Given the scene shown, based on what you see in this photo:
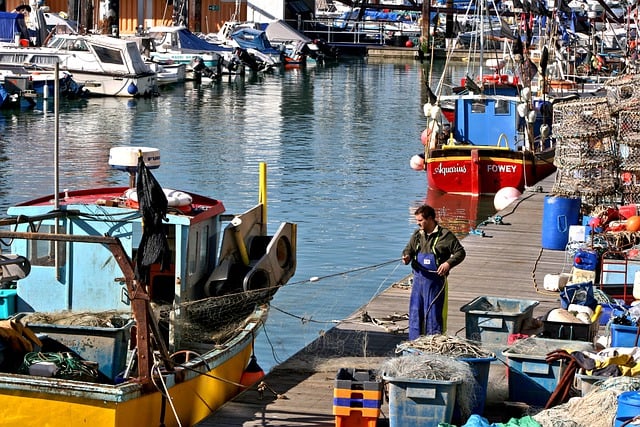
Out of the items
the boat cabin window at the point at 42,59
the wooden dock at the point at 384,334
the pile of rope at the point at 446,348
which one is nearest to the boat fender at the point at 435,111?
the wooden dock at the point at 384,334

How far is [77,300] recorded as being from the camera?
11438mm

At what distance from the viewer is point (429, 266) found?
1086 cm

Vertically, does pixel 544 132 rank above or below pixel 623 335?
above

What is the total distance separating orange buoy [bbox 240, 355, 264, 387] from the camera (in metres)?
11.9

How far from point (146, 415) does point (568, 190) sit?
1013 centimetres

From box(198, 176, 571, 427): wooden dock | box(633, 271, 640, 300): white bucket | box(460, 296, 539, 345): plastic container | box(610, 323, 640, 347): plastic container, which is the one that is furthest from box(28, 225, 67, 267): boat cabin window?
box(633, 271, 640, 300): white bucket

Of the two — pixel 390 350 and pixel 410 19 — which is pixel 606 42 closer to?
pixel 410 19

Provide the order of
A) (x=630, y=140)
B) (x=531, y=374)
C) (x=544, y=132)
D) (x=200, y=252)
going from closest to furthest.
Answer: (x=531, y=374), (x=200, y=252), (x=630, y=140), (x=544, y=132)

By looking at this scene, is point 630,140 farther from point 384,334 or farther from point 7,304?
point 7,304

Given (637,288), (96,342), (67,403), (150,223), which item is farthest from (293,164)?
(67,403)

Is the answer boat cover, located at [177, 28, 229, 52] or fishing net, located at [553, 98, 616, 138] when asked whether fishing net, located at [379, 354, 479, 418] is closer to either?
fishing net, located at [553, 98, 616, 138]

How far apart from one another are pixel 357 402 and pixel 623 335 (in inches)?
107

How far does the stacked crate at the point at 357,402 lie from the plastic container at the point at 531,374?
1.25m

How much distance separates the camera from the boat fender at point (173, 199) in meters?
11.6
